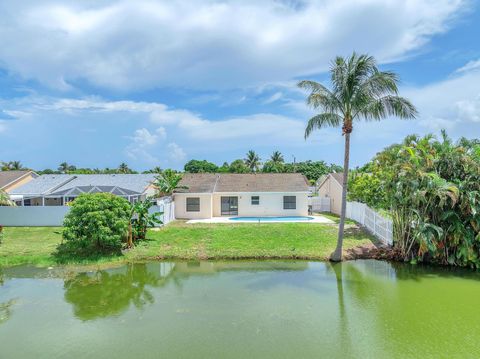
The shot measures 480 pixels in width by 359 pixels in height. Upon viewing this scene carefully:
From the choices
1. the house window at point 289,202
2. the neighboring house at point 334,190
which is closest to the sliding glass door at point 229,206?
the house window at point 289,202

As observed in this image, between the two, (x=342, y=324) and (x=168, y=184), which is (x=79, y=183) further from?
(x=342, y=324)

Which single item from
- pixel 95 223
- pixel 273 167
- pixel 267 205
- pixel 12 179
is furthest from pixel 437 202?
pixel 273 167

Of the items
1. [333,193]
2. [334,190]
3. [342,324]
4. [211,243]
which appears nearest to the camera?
[342,324]

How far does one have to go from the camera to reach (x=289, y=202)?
27.1 meters

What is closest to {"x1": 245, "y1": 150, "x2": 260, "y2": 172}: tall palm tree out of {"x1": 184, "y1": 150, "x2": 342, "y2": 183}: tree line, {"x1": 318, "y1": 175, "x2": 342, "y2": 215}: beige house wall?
{"x1": 184, "y1": 150, "x2": 342, "y2": 183}: tree line

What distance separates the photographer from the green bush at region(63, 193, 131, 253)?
15.8m

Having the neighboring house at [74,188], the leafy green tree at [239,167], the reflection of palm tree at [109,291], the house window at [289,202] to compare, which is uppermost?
the leafy green tree at [239,167]

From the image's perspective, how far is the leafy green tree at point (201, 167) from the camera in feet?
238

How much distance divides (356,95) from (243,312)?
982cm

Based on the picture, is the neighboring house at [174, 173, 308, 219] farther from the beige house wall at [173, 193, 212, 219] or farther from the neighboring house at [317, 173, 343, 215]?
the neighboring house at [317, 173, 343, 215]

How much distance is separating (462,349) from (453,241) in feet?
26.1

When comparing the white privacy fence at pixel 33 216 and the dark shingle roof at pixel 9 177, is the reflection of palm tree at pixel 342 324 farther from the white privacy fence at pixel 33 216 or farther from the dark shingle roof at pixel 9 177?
the dark shingle roof at pixel 9 177

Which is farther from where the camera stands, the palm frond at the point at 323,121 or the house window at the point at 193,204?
the house window at the point at 193,204

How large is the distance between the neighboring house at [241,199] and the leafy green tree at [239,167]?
31.9 meters
